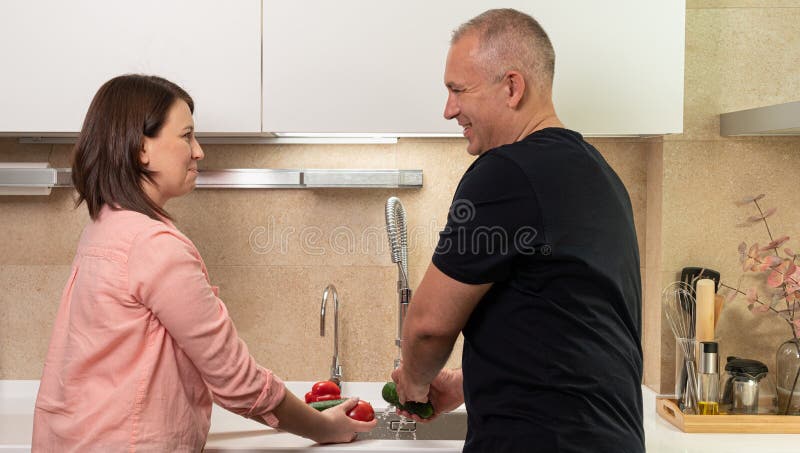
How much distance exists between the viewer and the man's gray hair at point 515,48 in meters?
1.26

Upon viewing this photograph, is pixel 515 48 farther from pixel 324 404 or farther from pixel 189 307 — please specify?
pixel 324 404

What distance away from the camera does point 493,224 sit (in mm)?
1111

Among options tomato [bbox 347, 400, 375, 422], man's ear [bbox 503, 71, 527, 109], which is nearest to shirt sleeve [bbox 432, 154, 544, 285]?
man's ear [bbox 503, 71, 527, 109]

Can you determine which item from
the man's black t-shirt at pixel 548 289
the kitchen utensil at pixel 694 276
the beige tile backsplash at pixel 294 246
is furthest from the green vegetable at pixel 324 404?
the kitchen utensil at pixel 694 276

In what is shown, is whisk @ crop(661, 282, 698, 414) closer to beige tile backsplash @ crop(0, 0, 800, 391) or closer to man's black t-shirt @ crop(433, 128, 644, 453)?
beige tile backsplash @ crop(0, 0, 800, 391)

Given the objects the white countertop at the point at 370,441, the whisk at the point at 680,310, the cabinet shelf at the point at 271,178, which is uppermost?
the cabinet shelf at the point at 271,178

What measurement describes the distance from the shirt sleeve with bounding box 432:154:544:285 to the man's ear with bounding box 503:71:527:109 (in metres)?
0.16

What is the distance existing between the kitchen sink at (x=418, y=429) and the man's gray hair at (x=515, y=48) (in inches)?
39.0

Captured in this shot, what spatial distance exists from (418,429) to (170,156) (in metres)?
0.94

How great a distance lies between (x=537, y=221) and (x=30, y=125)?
4.06ft

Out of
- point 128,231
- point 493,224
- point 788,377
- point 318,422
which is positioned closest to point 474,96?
point 493,224

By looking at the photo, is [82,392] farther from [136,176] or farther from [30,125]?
Answer: [30,125]

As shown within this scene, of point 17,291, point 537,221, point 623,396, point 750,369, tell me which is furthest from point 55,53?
point 750,369

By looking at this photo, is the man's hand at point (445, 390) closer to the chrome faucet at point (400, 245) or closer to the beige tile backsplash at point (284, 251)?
the chrome faucet at point (400, 245)
